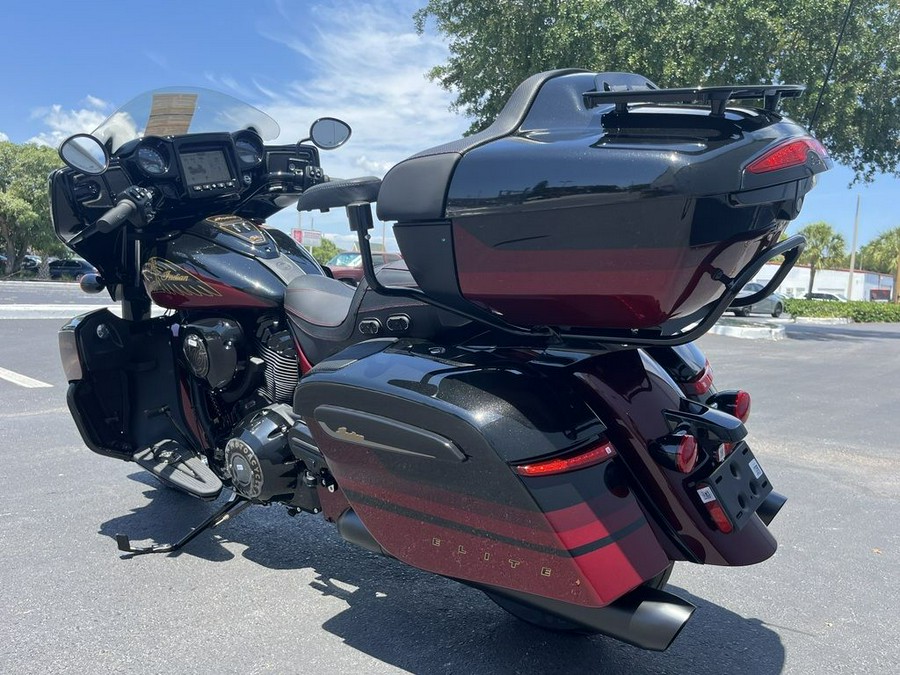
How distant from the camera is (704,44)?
47.3ft

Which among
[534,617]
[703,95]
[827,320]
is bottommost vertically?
[827,320]

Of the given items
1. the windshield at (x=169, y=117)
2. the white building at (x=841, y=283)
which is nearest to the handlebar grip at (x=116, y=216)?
the windshield at (x=169, y=117)

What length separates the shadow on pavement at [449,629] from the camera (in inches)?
93.9

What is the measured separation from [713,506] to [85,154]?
2857 mm

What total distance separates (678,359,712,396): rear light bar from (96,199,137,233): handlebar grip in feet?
7.60

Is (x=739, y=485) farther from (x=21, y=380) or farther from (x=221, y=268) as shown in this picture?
(x=21, y=380)

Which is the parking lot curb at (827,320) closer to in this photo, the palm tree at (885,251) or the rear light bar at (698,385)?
the rear light bar at (698,385)

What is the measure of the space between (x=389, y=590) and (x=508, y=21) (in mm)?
14213

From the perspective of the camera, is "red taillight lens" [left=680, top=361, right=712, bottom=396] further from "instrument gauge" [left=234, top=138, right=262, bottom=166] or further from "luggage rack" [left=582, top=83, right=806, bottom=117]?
"instrument gauge" [left=234, top=138, right=262, bottom=166]

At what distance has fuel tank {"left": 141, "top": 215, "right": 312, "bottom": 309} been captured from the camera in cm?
297

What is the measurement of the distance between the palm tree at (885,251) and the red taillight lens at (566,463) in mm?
66814

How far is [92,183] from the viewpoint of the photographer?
10.5ft

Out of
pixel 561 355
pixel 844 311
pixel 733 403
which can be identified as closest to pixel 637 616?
pixel 561 355

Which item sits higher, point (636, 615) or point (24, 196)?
point (24, 196)
